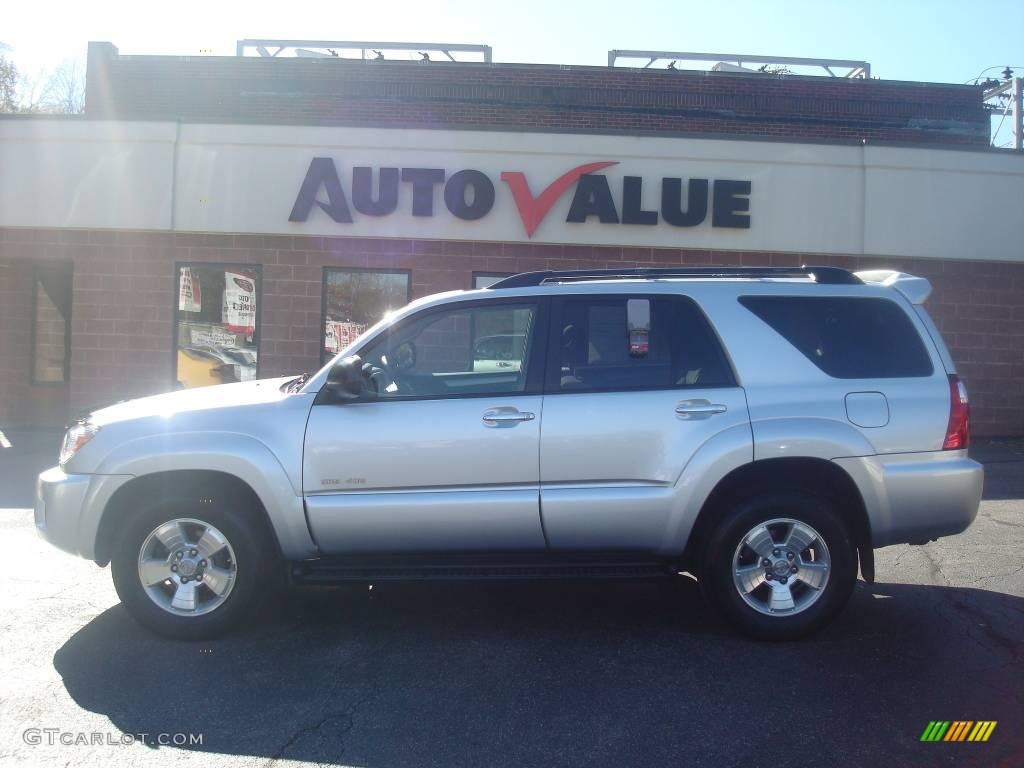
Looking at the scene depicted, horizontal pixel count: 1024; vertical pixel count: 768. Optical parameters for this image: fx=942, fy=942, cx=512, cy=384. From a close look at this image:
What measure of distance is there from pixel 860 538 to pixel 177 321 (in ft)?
37.0

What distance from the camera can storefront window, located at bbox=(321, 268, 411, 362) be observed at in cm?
1380

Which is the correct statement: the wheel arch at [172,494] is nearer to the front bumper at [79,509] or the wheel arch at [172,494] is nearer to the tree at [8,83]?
the front bumper at [79,509]

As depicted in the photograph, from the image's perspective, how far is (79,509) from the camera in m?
5.06

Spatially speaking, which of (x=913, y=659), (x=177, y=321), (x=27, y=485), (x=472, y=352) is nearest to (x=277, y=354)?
(x=177, y=321)

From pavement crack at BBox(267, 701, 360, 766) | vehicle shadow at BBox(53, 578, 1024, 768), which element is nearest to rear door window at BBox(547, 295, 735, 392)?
vehicle shadow at BBox(53, 578, 1024, 768)

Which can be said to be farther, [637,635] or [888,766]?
[637,635]

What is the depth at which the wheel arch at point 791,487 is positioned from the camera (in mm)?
5078

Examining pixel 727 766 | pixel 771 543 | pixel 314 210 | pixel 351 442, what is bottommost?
pixel 727 766

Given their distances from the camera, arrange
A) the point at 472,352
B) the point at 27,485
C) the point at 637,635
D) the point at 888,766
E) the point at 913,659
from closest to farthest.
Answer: the point at 888,766 → the point at 913,659 → the point at 637,635 → the point at 472,352 → the point at 27,485

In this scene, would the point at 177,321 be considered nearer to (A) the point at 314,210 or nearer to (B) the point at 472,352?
(A) the point at 314,210

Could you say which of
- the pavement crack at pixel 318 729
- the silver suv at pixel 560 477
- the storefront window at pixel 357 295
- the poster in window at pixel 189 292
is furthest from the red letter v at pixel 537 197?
the pavement crack at pixel 318 729

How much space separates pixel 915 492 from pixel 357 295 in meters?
9.98

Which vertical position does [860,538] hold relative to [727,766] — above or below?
above

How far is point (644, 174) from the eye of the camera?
1363 centimetres
